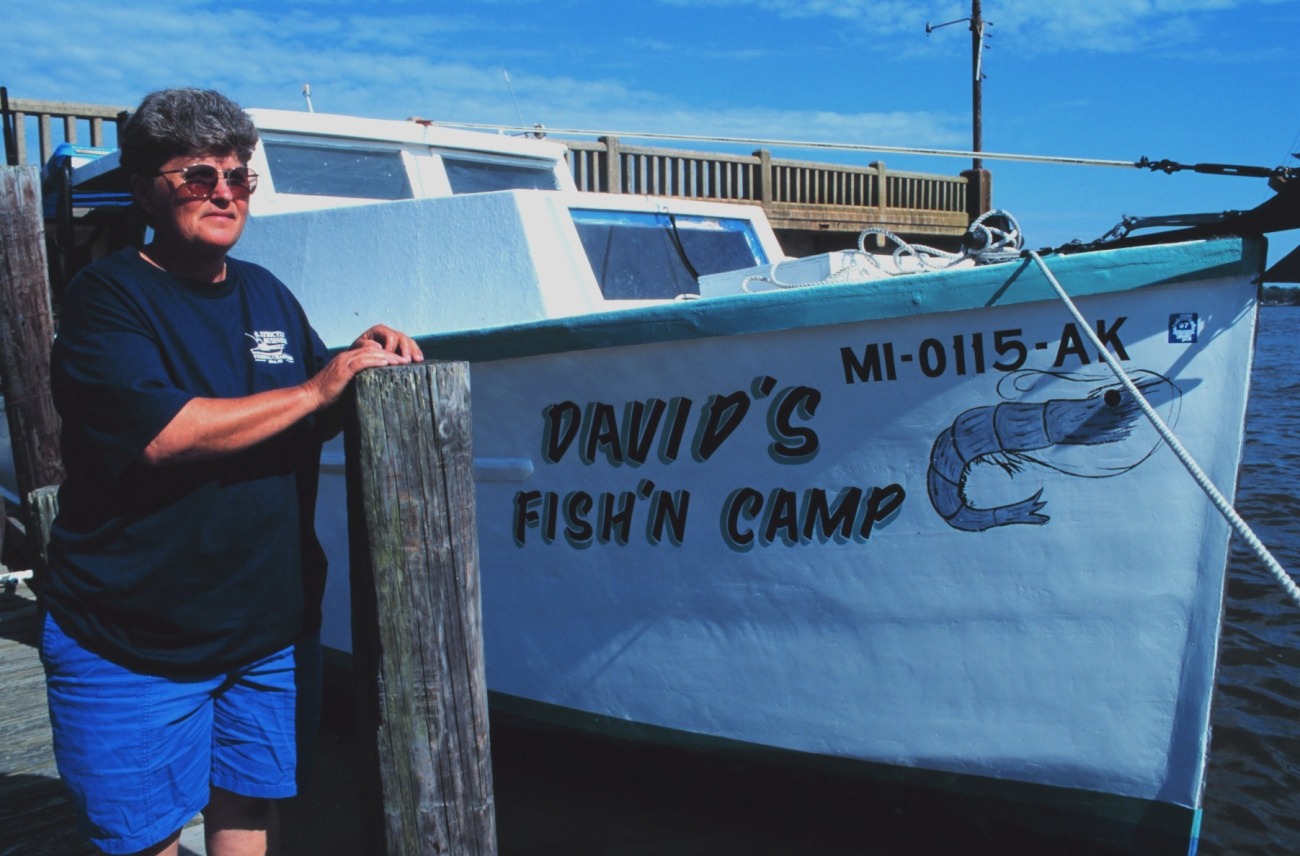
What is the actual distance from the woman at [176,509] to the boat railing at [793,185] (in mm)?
9034

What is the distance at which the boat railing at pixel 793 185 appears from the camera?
11.5 m

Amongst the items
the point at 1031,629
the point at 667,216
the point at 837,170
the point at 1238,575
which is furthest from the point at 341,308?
the point at 837,170

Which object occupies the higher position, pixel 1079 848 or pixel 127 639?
pixel 127 639

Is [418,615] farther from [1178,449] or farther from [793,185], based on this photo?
[793,185]

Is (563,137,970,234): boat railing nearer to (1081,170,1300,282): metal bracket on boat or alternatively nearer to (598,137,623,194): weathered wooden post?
(598,137,623,194): weathered wooden post

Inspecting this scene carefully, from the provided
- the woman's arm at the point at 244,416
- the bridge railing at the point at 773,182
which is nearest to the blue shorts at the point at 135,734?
the woman's arm at the point at 244,416

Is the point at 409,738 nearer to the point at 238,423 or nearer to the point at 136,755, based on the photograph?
the point at 136,755

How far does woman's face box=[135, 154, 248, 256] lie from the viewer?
1.86 metres

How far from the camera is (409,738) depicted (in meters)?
2.02

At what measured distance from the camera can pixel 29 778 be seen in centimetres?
362

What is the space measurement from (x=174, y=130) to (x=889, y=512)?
86.2 inches

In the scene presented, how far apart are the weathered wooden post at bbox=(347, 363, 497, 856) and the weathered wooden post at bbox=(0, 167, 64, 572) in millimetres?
3392

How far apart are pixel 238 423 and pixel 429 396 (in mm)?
346

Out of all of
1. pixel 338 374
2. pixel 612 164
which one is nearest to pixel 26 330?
pixel 338 374
